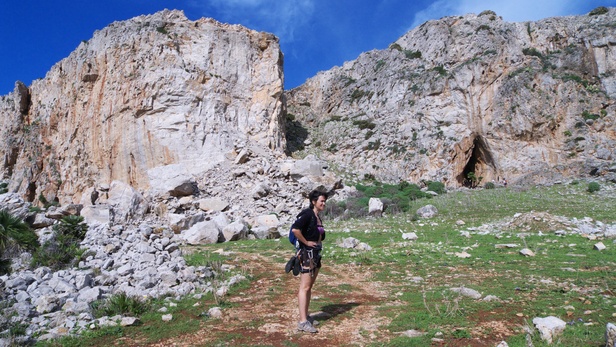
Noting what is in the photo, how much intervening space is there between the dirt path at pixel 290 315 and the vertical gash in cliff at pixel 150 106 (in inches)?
925

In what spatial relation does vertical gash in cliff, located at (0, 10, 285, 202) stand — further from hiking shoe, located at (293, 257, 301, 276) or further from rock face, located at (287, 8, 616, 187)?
hiking shoe, located at (293, 257, 301, 276)

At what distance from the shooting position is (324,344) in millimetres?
5477

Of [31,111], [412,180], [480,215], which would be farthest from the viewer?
[31,111]

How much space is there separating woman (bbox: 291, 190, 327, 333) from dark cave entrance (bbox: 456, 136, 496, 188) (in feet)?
116

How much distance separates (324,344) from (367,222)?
1579 centimetres

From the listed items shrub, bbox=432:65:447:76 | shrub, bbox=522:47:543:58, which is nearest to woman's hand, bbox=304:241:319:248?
shrub, bbox=432:65:447:76

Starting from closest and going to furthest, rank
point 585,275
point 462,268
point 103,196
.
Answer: point 585,275 → point 462,268 → point 103,196

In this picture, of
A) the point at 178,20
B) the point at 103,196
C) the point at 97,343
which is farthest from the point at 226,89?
the point at 97,343

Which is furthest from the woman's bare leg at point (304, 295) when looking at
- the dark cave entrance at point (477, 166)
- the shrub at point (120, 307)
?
the dark cave entrance at point (477, 166)

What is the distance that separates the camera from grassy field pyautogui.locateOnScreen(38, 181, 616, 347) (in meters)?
5.66

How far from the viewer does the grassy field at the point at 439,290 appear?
18.6 feet

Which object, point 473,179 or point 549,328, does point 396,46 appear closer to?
point 473,179

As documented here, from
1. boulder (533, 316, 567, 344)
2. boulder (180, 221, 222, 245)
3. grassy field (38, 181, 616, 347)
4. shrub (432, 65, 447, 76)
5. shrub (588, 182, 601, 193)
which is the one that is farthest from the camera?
shrub (432, 65, 447, 76)

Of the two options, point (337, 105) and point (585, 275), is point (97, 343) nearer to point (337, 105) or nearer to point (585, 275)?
point (585, 275)
